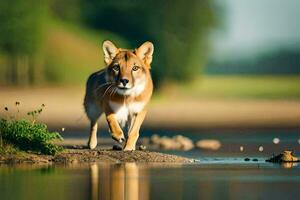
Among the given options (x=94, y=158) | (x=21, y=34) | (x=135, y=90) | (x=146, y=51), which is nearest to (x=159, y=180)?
(x=94, y=158)

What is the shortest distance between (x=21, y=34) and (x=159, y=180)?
18.8 meters

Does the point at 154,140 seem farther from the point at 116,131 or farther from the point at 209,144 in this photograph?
the point at 116,131

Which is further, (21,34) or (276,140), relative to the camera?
(21,34)

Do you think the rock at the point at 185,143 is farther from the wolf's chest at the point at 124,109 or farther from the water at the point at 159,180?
the wolf's chest at the point at 124,109

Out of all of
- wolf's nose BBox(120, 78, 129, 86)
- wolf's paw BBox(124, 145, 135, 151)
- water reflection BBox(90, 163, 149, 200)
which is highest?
wolf's nose BBox(120, 78, 129, 86)

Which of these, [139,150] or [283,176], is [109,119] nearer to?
[139,150]

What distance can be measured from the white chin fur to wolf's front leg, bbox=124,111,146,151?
239 mm

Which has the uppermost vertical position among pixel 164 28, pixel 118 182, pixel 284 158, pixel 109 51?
pixel 164 28

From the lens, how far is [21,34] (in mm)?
33875

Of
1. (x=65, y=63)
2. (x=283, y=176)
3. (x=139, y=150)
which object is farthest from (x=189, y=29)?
(x=283, y=176)

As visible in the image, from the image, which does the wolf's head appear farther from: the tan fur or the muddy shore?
the muddy shore

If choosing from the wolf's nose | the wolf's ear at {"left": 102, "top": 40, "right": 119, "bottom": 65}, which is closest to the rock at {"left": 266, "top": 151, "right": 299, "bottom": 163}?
the wolf's nose

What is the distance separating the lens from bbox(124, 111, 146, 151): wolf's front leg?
17.9 meters

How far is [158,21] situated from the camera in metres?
34.6
